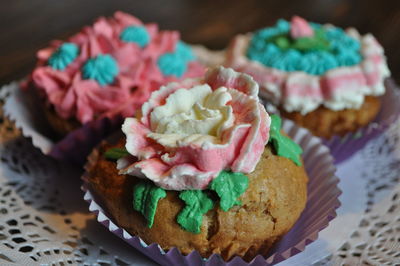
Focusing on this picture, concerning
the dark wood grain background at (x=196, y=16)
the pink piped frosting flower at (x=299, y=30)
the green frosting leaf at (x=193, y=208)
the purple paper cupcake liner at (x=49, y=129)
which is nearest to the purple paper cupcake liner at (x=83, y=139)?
the purple paper cupcake liner at (x=49, y=129)

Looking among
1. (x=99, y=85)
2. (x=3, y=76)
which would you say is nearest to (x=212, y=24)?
(x=3, y=76)

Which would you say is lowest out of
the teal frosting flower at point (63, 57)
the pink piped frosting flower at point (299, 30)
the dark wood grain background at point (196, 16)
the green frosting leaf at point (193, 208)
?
the dark wood grain background at point (196, 16)

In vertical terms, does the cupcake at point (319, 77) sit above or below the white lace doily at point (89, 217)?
above

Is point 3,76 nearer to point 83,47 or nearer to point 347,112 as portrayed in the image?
point 83,47

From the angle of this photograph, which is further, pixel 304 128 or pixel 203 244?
pixel 304 128

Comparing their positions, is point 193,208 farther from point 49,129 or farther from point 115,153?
point 49,129

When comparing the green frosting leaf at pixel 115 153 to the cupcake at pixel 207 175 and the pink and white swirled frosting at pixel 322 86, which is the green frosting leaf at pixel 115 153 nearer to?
the cupcake at pixel 207 175

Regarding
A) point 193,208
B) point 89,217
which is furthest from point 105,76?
point 193,208
